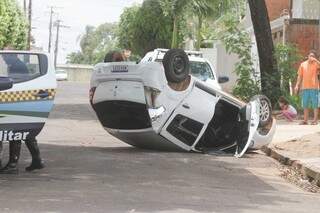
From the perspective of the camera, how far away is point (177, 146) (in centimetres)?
1258

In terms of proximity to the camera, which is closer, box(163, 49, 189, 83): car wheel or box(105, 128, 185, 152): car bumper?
box(163, 49, 189, 83): car wheel

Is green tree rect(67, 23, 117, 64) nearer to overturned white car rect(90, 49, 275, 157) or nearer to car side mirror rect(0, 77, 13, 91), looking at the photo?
overturned white car rect(90, 49, 275, 157)

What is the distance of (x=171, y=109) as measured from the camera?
12.0 meters

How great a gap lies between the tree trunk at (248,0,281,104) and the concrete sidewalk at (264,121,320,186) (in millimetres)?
4087

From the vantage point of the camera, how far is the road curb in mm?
10724

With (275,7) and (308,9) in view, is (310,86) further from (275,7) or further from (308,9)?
(275,7)

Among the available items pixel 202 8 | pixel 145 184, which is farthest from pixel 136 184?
pixel 202 8

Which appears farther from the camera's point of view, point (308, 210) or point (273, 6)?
point (273, 6)

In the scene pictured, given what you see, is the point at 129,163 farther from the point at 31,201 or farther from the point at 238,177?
the point at 31,201

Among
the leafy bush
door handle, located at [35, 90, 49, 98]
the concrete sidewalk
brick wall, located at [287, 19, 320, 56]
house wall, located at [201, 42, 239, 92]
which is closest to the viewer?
door handle, located at [35, 90, 49, 98]

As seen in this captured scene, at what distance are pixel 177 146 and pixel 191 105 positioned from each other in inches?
32.8

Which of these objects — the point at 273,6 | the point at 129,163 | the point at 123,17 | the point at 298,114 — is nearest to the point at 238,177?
the point at 129,163

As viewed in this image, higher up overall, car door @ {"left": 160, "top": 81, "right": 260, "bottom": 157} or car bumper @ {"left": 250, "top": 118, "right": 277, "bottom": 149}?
car door @ {"left": 160, "top": 81, "right": 260, "bottom": 157}

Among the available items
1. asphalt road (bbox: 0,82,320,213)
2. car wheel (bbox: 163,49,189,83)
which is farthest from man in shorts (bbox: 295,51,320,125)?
car wheel (bbox: 163,49,189,83)
